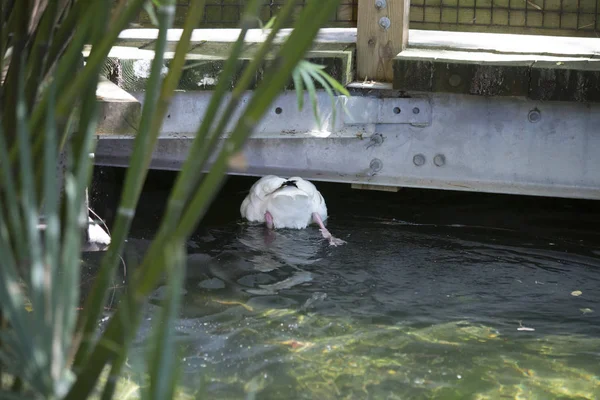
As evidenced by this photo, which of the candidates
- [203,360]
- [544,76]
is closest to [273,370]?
[203,360]

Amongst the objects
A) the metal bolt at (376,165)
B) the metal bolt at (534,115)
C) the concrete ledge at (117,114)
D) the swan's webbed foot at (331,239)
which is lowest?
the swan's webbed foot at (331,239)

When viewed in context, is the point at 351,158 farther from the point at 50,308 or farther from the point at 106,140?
the point at 50,308

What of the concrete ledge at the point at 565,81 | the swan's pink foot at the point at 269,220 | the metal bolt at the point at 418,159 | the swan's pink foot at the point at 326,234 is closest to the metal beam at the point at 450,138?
the metal bolt at the point at 418,159

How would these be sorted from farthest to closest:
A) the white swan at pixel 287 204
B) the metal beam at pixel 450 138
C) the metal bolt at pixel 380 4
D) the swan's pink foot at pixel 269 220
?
the swan's pink foot at pixel 269 220
the white swan at pixel 287 204
the metal bolt at pixel 380 4
the metal beam at pixel 450 138

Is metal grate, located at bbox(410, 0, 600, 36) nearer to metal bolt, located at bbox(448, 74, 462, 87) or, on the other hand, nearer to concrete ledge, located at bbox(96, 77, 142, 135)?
metal bolt, located at bbox(448, 74, 462, 87)

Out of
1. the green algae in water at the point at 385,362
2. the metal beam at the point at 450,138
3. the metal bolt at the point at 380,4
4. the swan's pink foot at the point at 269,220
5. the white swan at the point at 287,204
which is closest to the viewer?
the green algae in water at the point at 385,362

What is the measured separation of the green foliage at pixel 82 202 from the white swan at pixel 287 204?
4.06 metres

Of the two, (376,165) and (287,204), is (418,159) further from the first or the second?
(287,204)

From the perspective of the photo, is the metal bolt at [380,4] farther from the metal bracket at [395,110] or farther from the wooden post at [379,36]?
the metal bracket at [395,110]

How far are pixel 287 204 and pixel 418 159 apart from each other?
3.42 ft

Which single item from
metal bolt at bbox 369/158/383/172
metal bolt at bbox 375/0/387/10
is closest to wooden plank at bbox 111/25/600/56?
metal bolt at bbox 375/0/387/10

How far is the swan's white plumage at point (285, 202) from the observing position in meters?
5.62

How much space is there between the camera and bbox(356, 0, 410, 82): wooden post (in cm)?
513

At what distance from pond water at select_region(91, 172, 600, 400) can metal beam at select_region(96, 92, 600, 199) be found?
500 mm
